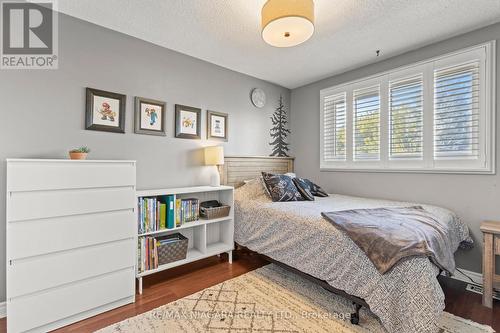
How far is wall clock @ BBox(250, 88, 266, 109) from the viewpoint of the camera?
3.55m

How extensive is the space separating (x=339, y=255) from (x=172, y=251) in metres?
1.56

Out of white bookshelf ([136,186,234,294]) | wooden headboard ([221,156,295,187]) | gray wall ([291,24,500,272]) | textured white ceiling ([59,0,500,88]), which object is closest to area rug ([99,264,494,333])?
white bookshelf ([136,186,234,294])

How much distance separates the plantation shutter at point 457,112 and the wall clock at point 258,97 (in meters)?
2.13

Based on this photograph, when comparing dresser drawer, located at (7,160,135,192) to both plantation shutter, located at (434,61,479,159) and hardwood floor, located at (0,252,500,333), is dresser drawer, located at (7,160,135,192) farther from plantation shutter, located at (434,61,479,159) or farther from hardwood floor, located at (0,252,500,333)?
plantation shutter, located at (434,61,479,159)

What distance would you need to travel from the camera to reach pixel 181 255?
2.42 m

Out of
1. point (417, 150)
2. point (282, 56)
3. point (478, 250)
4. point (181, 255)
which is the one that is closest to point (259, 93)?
point (282, 56)

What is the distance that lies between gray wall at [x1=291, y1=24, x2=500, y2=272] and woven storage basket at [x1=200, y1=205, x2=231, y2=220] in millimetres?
1699

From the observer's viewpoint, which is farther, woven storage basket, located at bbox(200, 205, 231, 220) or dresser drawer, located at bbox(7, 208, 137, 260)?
woven storage basket, located at bbox(200, 205, 231, 220)

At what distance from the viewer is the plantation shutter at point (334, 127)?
3.44 metres

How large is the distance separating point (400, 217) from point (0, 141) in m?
3.21

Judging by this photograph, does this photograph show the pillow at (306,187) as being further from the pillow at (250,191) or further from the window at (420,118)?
the window at (420,118)

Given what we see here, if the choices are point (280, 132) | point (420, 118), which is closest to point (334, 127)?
point (280, 132)

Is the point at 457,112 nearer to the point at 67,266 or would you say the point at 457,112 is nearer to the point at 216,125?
the point at 216,125

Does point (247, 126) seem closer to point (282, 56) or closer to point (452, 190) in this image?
point (282, 56)
